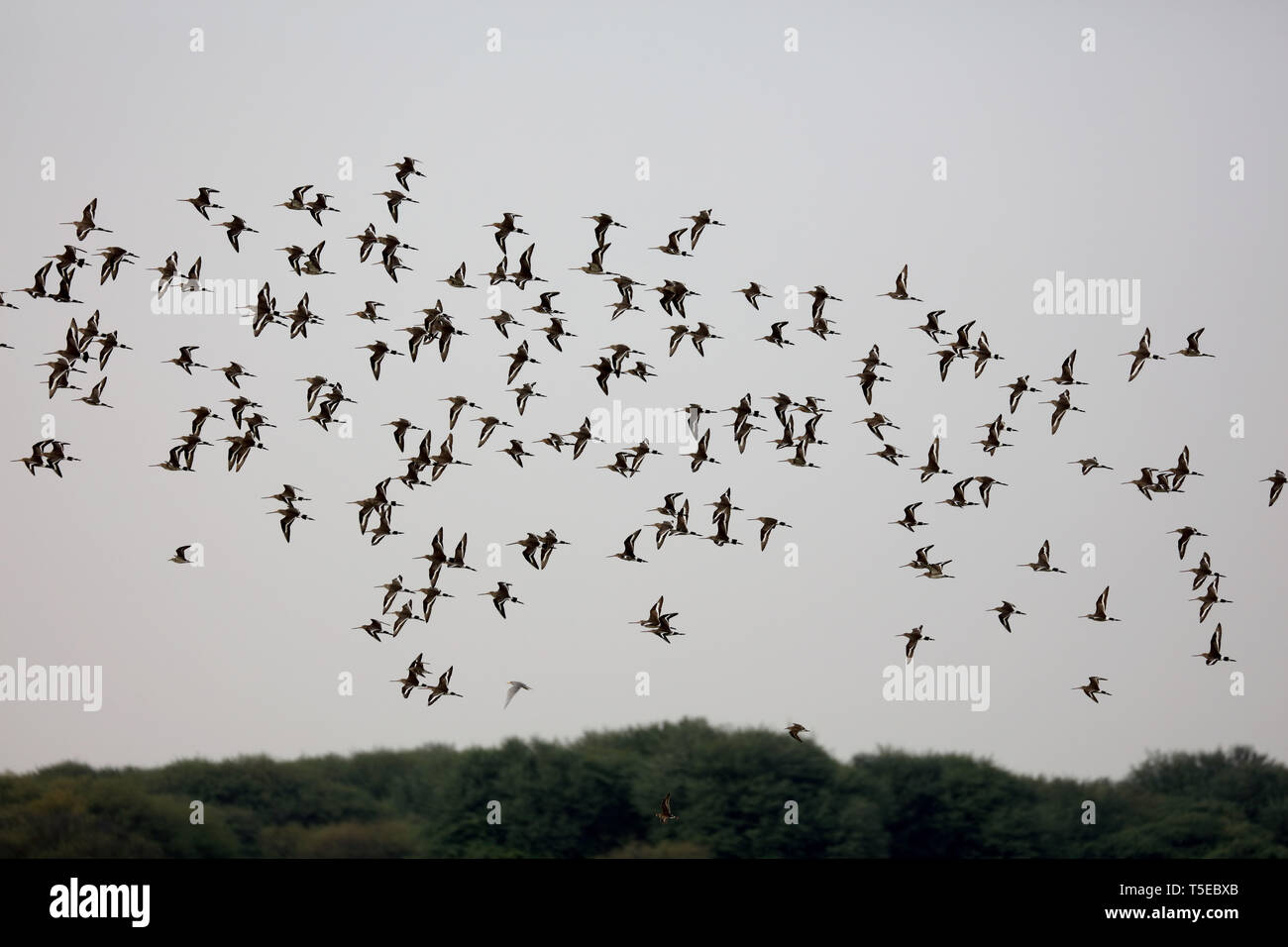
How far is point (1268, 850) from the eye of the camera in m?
59.1

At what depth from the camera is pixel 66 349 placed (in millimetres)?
39719

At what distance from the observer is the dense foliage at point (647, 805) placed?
188 feet

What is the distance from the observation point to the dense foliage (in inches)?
2254

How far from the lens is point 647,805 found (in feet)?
192

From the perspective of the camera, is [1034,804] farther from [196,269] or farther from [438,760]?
[196,269]
